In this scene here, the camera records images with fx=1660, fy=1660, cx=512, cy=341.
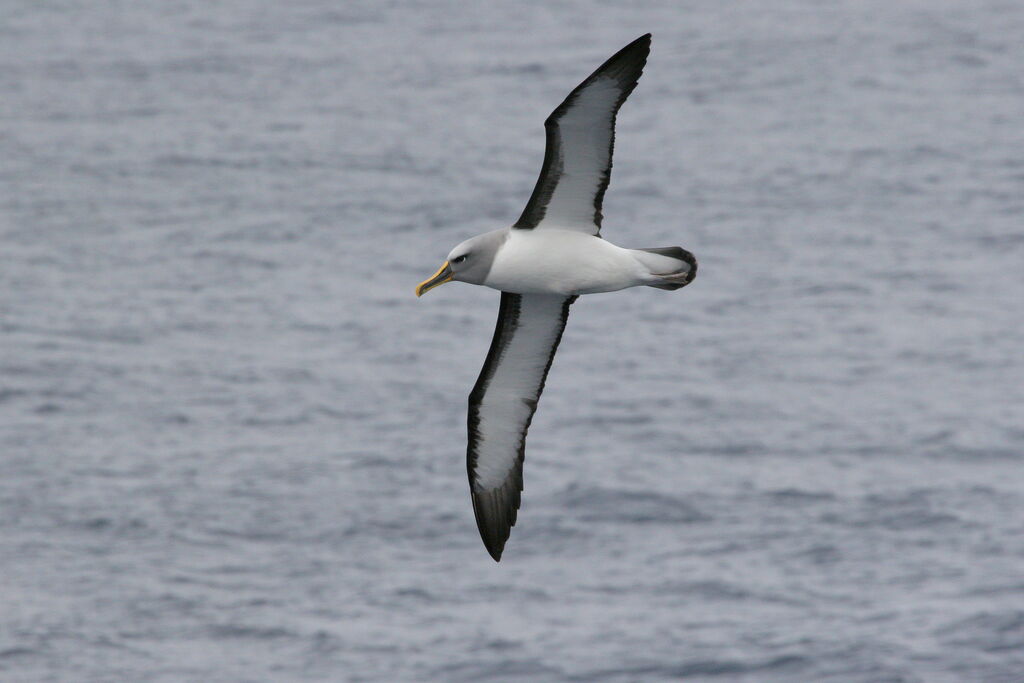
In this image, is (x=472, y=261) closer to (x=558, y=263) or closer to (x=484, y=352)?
(x=558, y=263)

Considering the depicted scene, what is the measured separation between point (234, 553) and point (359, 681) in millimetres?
8760

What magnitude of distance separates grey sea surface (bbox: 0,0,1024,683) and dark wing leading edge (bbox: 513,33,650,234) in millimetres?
25397

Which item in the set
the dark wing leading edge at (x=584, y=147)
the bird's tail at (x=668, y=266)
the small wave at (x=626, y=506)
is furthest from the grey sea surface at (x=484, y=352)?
the dark wing leading edge at (x=584, y=147)

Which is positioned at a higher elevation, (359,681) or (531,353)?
(531,353)

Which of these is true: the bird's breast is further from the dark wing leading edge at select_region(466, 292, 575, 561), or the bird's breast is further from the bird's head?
the dark wing leading edge at select_region(466, 292, 575, 561)

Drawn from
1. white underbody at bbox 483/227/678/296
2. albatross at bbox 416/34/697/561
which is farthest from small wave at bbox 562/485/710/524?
white underbody at bbox 483/227/678/296

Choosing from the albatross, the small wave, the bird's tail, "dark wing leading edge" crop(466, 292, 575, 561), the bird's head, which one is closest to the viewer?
the albatross

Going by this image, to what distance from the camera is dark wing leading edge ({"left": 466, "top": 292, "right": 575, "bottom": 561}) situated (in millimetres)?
16797

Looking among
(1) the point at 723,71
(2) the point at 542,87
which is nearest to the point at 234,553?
(2) the point at 542,87

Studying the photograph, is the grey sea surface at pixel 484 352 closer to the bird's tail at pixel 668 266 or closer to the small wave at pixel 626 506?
the small wave at pixel 626 506

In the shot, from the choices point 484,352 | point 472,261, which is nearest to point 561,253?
point 472,261

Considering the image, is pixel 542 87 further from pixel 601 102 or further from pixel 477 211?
pixel 601 102

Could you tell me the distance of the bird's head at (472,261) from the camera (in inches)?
599

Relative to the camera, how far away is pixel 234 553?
4894 cm
